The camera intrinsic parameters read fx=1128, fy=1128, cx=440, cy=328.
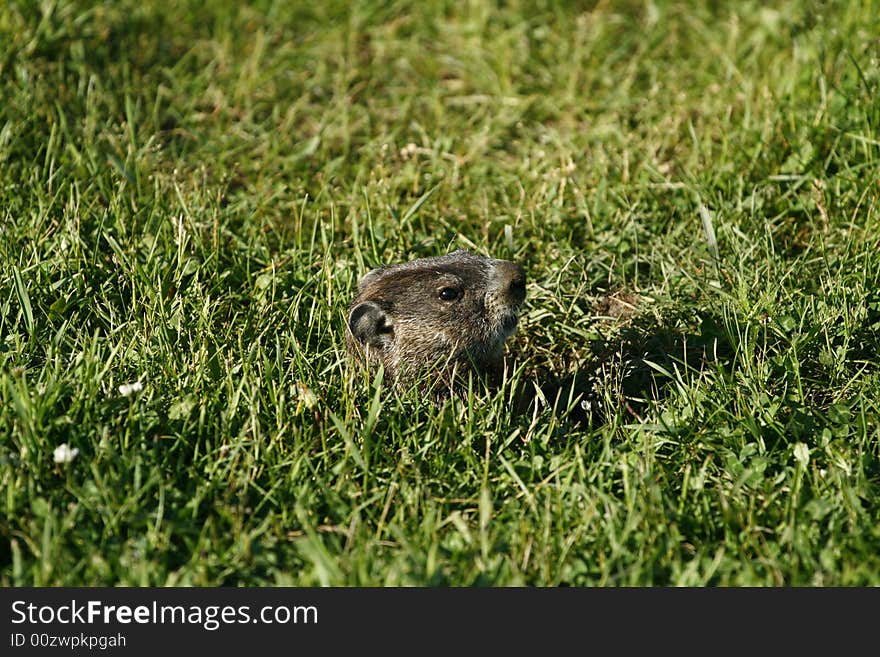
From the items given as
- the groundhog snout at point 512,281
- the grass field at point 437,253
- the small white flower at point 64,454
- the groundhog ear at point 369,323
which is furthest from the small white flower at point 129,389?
the groundhog snout at point 512,281

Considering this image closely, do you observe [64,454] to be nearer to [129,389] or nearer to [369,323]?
[129,389]

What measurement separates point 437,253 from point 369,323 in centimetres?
114

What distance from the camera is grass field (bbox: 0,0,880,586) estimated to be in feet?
12.4

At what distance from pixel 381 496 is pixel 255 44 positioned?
4424 mm

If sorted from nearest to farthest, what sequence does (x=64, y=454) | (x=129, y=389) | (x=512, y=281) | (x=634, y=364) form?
(x=64, y=454) < (x=129, y=389) < (x=512, y=281) < (x=634, y=364)

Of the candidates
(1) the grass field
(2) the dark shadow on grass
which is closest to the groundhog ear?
(1) the grass field

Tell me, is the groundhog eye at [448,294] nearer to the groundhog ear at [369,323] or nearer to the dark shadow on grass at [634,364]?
the groundhog ear at [369,323]

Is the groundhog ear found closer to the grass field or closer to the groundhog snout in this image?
the grass field

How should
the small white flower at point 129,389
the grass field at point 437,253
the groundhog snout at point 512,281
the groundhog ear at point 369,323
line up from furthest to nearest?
the groundhog snout at point 512,281 → the groundhog ear at point 369,323 → the small white flower at point 129,389 → the grass field at point 437,253

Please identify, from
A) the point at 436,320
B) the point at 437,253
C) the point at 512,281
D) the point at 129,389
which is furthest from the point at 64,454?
the point at 437,253

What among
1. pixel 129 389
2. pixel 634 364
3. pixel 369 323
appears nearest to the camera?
pixel 129 389

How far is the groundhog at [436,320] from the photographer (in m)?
4.72

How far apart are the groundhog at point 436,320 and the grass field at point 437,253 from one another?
0.18 metres

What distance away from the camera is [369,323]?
4680 mm
